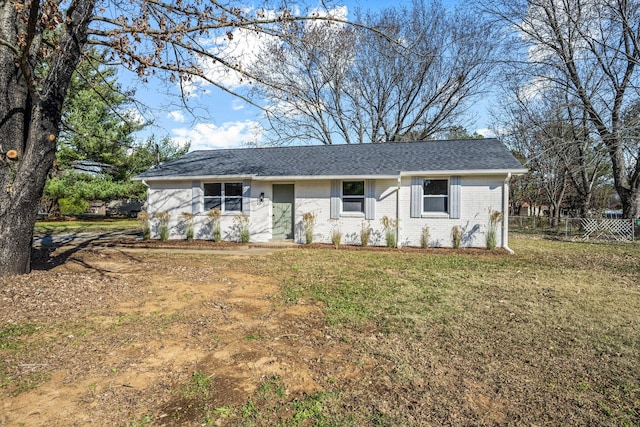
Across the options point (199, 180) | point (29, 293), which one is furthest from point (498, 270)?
point (199, 180)

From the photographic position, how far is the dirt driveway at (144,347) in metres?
2.53

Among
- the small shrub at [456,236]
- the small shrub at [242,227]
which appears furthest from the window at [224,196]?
the small shrub at [456,236]

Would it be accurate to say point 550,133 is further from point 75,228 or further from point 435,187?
point 75,228

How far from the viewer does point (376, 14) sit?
63.4ft

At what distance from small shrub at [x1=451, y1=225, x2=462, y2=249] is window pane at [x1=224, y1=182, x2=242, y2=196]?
7591 millimetres

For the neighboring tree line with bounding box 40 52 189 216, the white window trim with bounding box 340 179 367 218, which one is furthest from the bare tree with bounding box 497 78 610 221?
Answer: the neighboring tree line with bounding box 40 52 189 216

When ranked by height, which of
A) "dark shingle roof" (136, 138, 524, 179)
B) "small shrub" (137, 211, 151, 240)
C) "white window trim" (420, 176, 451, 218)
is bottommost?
"small shrub" (137, 211, 151, 240)

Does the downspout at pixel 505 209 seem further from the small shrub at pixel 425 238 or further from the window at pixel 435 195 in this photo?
the small shrub at pixel 425 238

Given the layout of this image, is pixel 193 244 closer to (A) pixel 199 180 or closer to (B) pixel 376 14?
(A) pixel 199 180

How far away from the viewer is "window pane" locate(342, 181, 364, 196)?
11815 mm

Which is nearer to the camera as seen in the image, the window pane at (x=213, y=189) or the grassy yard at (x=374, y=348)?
the grassy yard at (x=374, y=348)

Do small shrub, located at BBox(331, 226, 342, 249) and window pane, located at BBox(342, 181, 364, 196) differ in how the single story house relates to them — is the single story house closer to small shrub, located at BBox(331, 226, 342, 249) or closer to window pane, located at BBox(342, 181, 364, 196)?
window pane, located at BBox(342, 181, 364, 196)

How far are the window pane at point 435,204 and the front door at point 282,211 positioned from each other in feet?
15.9

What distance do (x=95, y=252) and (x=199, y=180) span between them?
4226 millimetres
